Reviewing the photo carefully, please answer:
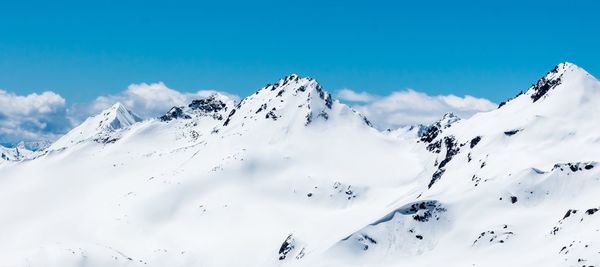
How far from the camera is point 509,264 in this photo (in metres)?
193

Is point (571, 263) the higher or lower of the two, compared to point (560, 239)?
lower

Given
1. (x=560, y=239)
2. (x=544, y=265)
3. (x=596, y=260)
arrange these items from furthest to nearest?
(x=560, y=239) → (x=544, y=265) → (x=596, y=260)

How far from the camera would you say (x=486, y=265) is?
19725cm

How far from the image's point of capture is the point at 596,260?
169 meters

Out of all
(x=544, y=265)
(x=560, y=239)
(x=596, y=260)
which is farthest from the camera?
(x=560, y=239)

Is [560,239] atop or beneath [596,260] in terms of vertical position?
atop

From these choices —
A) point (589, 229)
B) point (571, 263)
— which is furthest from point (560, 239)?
point (571, 263)

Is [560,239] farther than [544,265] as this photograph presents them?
Yes

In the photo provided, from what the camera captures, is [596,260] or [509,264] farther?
[509,264]

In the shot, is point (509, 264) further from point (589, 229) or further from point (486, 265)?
point (589, 229)

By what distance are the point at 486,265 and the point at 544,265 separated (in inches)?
731

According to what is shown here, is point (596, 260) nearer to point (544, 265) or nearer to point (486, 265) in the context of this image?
point (544, 265)

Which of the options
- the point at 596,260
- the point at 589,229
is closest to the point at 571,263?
the point at 596,260

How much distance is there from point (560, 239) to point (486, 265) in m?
20.1
